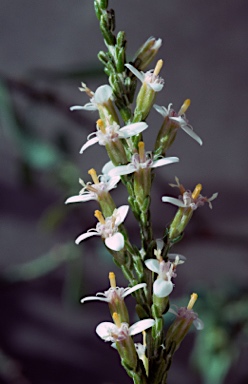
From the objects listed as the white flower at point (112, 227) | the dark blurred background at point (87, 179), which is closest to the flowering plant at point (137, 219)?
the white flower at point (112, 227)

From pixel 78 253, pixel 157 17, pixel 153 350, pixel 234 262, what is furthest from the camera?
pixel 234 262

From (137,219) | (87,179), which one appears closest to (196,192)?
(137,219)

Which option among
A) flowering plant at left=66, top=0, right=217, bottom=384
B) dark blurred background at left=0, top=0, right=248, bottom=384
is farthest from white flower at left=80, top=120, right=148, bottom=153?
dark blurred background at left=0, top=0, right=248, bottom=384

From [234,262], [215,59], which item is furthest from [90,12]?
[234,262]

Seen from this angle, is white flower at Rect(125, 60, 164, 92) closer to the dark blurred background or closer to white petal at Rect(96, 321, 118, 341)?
white petal at Rect(96, 321, 118, 341)

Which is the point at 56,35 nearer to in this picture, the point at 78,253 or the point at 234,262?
the point at 78,253
